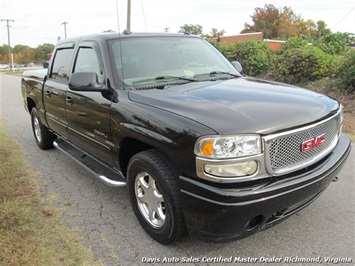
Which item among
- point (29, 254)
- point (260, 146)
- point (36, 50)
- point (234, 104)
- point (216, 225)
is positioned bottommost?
point (29, 254)

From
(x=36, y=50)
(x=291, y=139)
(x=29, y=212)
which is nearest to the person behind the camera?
(x=291, y=139)

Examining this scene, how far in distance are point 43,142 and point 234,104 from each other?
13.8 ft

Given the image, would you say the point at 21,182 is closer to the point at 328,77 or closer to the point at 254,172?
the point at 254,172

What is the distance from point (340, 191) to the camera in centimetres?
384

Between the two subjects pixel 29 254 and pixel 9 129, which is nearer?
pixel 29 254

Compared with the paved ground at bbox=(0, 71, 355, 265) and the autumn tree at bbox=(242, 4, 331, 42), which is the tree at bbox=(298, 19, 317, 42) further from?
the paved ground at bbox=(0, 71, 355, 265)

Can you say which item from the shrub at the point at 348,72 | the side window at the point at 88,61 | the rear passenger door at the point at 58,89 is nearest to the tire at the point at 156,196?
the side window at the point at 88,61

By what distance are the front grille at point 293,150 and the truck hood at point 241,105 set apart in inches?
2.5

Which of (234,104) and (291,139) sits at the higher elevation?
(234,104)

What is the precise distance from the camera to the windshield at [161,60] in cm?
335

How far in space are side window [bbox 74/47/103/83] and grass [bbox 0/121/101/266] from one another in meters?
1.53

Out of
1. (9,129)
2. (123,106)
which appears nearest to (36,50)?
(9,129)

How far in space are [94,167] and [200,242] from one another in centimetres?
162

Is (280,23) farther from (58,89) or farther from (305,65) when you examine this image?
(58,89)
